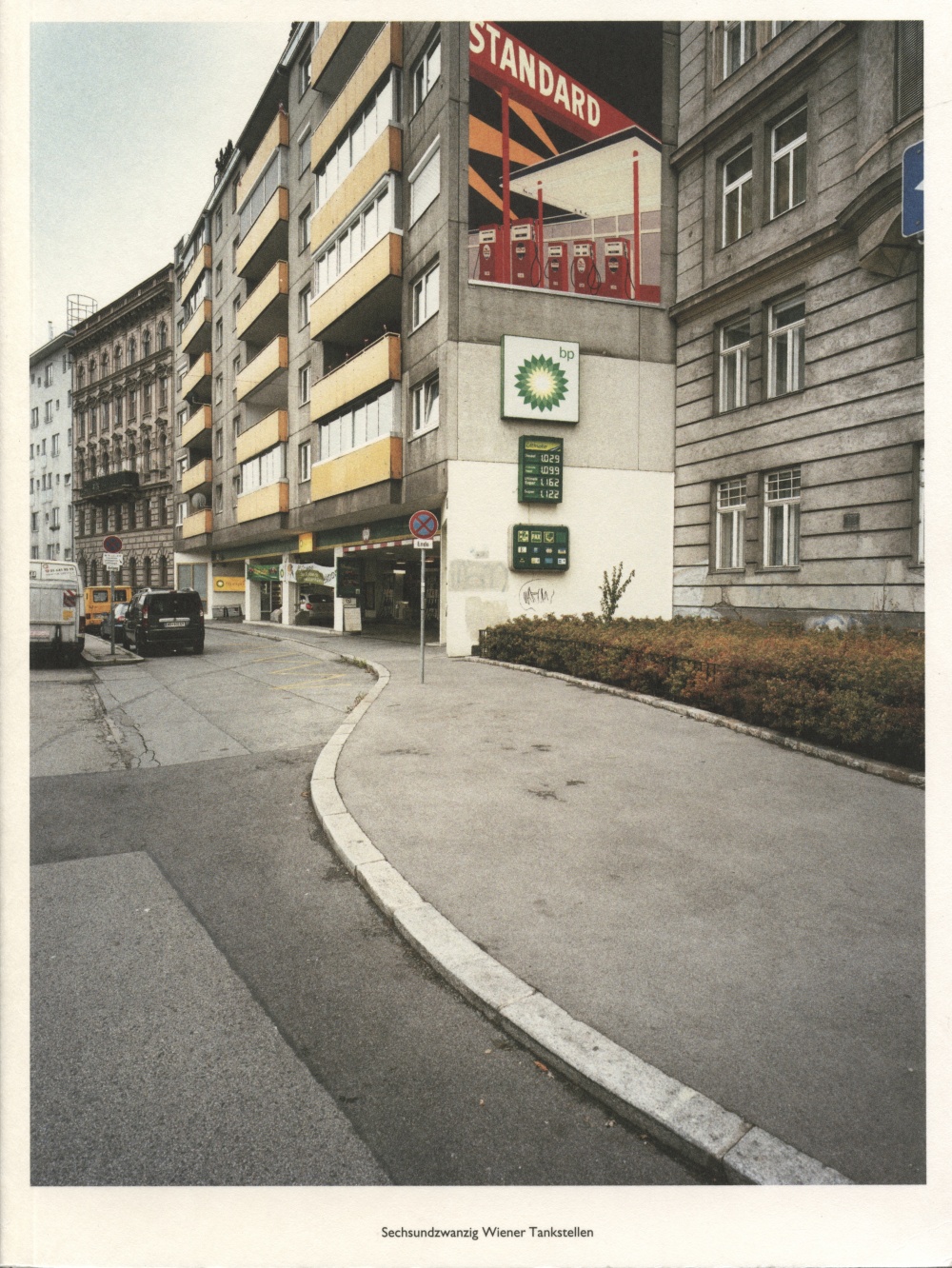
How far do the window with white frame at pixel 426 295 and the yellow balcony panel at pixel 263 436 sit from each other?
10203mm

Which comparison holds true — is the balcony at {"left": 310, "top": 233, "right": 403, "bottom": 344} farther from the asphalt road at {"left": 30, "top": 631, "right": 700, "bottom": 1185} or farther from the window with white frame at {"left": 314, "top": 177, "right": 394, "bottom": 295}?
the asphalt road at {"left": 30, "top": 631, "right": 700, "bottom": 1185}

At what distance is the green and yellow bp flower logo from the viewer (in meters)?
16.2

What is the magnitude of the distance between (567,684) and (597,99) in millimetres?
9181

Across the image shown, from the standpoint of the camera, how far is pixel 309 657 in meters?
17.5

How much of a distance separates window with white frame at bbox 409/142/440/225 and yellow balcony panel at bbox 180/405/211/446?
22.2 meters

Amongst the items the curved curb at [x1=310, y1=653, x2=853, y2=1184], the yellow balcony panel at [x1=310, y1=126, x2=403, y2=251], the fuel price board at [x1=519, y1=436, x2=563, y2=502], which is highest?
the yellow balcony panel at [x1=310, y1=126, x2=403, y2=251]

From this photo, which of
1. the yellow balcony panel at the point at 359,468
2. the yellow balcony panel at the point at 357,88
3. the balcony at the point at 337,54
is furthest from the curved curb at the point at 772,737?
the balcony at the point at 337,54

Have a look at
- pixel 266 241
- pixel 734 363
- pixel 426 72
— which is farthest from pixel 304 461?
pixel 734 363

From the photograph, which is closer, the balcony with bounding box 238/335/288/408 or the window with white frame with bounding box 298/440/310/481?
the window with white frame with bounding box 298/440/310/481

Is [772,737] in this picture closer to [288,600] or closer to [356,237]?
[356,237]

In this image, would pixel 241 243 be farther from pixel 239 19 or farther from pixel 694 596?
pixel 239 19

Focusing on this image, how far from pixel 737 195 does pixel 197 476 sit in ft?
97.6

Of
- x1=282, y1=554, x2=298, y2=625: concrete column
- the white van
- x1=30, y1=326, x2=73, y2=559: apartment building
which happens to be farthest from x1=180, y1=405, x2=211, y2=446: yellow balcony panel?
x1=30, y1=326, x2=73, y2=559: apartment building

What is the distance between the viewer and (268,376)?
27.5m
